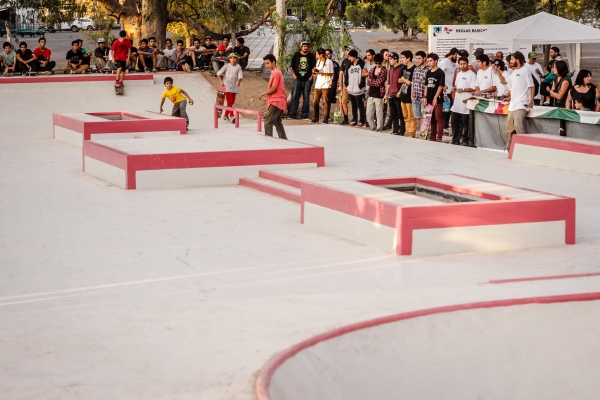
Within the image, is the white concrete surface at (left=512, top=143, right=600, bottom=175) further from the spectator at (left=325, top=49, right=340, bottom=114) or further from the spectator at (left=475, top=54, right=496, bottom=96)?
the spectator at (left=325, top=49, right=340, bottom=114)

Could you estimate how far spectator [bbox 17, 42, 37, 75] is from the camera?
25812 mm

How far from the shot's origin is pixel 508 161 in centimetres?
1515

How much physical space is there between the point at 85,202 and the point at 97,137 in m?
5.99

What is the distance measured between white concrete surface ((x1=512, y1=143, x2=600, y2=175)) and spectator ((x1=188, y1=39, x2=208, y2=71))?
1460 cm

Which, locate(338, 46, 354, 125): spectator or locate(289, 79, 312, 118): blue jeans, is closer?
locate(338, 46, 354, 125): spectator

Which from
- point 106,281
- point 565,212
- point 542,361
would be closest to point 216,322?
point 106,281

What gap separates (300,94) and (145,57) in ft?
23.7

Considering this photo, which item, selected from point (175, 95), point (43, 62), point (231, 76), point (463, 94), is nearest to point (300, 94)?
point (231, 76)

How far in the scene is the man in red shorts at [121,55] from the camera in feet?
81.6

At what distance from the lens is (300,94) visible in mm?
22156

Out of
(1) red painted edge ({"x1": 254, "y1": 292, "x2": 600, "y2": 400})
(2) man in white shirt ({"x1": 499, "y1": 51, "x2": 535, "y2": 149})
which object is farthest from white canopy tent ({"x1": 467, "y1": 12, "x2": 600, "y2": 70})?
(1) red painted edge ({"x1": 254, "y1": 292, "x2": 600, "y2": 400})

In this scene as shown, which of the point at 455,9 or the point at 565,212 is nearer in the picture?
the point at 565,212

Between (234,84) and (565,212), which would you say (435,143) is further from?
(565,212)

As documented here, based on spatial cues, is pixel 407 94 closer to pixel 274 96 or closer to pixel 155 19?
pixel 274 96
